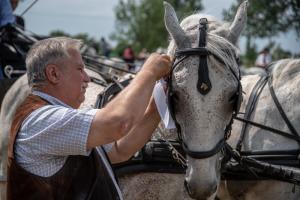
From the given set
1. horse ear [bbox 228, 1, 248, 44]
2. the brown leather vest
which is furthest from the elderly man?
horse ear [bbox 228, 1, 248, 44]

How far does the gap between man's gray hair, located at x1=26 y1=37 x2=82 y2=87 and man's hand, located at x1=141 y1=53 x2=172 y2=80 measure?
44cm

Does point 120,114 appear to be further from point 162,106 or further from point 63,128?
point 162,106

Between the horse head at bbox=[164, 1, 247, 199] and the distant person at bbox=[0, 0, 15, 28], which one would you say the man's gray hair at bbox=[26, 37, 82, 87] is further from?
the distant person at bbox=[0, 0, 15, 28]

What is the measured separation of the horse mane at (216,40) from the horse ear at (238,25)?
0.04 meters

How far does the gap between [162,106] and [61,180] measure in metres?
0.98

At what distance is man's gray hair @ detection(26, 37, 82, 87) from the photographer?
3016 mm

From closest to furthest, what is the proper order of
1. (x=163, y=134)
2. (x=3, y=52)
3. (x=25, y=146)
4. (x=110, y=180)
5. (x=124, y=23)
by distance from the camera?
1. (x=25, y=146)
2. (x=110, y=180)
3. (x=163, y=134)
4. (x=3, y=52)
5. (x=124, y=23)

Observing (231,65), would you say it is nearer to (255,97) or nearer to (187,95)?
(187,95)

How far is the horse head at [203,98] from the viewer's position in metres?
3.34

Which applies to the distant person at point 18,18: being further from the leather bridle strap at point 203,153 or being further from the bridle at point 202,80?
the leather bridle strap at point 203,153

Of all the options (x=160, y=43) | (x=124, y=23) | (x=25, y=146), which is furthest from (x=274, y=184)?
(x=124, y=23)

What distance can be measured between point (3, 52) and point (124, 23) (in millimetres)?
54101

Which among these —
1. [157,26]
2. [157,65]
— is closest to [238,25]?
[157,65]

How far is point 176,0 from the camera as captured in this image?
4603cm
